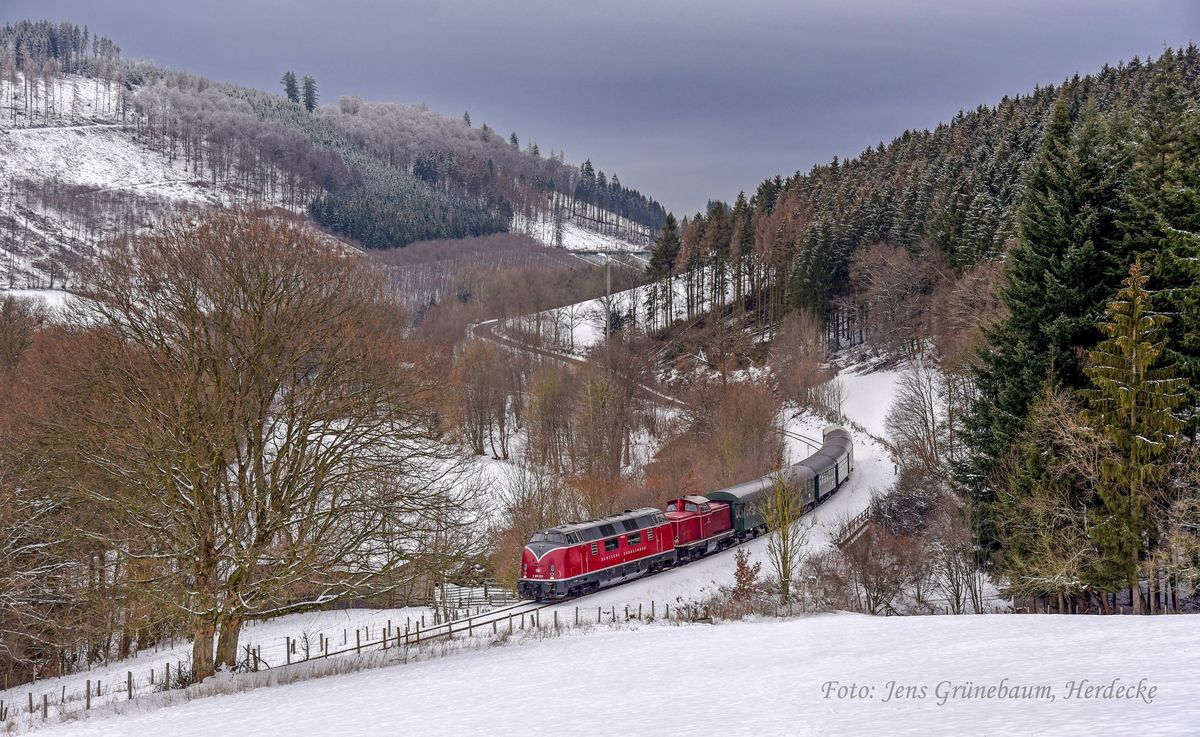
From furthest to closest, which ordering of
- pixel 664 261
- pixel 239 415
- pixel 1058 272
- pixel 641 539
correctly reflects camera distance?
pixel 664 261 < pixel 641 539 < pixel 1058 272 < pixel 239 415

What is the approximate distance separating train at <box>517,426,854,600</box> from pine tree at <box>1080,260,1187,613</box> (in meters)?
13.6

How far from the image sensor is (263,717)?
15.7m

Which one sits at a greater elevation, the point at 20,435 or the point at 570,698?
the point at 20,435

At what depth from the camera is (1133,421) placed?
25078 millimetres

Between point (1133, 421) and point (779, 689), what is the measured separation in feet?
60.0

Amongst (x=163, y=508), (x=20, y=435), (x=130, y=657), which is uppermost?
(x=20, y=435)

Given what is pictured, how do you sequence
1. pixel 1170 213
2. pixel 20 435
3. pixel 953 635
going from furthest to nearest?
pixel 1170 213
pixel 20 435
pixel 953 635

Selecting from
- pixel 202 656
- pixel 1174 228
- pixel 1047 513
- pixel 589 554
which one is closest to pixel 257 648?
pixel 202 656

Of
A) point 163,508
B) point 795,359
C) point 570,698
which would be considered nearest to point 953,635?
point 570,698

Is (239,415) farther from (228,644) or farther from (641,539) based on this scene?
(641,539)

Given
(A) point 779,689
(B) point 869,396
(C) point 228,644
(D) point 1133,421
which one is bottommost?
(A) point 779,689

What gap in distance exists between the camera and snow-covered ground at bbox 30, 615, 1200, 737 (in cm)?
1040

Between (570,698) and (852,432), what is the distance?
59.4 m

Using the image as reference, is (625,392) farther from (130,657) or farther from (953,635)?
Result: (953,635)
